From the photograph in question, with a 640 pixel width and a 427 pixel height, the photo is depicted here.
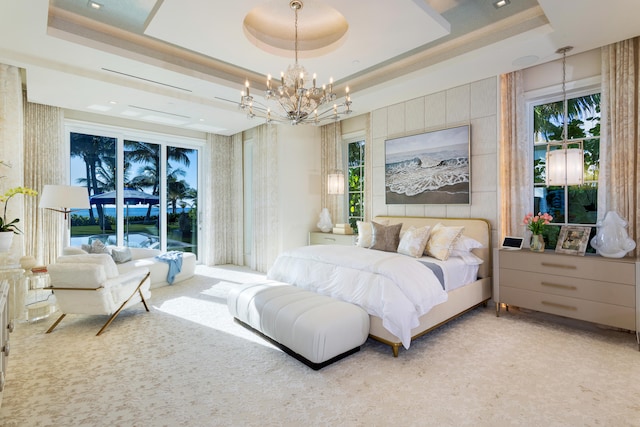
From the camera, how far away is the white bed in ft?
9.10

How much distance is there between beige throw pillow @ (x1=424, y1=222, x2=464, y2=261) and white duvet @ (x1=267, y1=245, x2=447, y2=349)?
1.80 feet

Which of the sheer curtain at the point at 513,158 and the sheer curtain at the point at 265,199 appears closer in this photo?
the sheer curtain at the point at 513,158

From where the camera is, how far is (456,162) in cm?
441

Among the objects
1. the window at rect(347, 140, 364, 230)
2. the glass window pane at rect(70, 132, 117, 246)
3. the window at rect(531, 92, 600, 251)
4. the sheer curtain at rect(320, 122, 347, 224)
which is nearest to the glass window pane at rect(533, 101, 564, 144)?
the window at rect(531, 92, 600, 251)

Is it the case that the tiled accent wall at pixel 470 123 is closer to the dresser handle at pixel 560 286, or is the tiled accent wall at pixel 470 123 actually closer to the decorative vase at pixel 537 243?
the decorative vase at pixel 537 243

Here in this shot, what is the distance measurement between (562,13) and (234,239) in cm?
645

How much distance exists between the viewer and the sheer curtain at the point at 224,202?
6.96 meters

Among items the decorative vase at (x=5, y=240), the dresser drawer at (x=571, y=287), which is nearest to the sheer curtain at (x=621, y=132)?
the dresser drawer at (x=571, y=287)

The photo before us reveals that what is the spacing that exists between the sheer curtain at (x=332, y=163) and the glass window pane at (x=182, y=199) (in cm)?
280

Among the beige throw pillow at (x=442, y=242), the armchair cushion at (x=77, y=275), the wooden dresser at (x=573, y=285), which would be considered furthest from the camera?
the beige throw pillow at (x=442, y=242)

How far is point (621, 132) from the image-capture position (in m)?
3.26

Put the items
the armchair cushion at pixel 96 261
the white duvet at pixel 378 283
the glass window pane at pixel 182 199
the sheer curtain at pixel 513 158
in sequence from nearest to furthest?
the white duvet at pixel 378 283 < the armchair cushion at pixel 96 261 < the sheer curtain at pixel 513 158 < the glass window pane at pixel 182 199

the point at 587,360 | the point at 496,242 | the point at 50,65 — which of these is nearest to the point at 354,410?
the point at 587,360

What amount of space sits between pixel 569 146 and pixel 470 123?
112 cm
